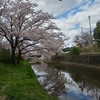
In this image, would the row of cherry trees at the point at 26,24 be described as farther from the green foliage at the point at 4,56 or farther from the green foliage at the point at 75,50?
the green foliage at the point at 75,50

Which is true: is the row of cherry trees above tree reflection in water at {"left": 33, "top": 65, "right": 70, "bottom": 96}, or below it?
above

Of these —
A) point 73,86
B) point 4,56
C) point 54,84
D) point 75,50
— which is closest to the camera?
point 73,86

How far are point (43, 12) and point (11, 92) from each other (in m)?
10.1

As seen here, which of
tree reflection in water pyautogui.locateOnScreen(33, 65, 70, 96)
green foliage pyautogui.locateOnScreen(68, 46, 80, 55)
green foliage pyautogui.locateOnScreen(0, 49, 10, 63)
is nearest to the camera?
tree reflection in water pyautogui.locateOnScreen(33, 65, 70, 96)

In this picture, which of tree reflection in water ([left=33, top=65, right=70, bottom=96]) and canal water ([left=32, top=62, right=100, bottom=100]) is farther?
tree reflection in water ([left=33, top=65, right=70, bottom=96])

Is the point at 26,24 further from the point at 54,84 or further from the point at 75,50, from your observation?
the point at 75,50

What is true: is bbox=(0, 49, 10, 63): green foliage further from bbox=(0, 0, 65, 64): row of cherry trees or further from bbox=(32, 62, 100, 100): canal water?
bbox=(32, 62, 100, 100): canal water

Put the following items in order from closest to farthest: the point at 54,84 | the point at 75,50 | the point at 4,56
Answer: the point at 54,84, the point at 4,56, the point at 75,50

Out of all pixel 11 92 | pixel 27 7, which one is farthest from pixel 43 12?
pixel 11 92

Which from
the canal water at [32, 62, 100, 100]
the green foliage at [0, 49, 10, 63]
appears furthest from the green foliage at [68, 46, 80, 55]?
the green foliage at [0, 49, 10, 63]

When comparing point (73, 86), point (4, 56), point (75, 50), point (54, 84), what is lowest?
point (73, 86)

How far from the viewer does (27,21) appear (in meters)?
16.3

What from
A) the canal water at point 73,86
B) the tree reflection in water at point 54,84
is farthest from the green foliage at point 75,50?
the tree reflection in water at point 54,84

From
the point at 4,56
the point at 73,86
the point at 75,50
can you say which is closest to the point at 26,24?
the point at 4,56
